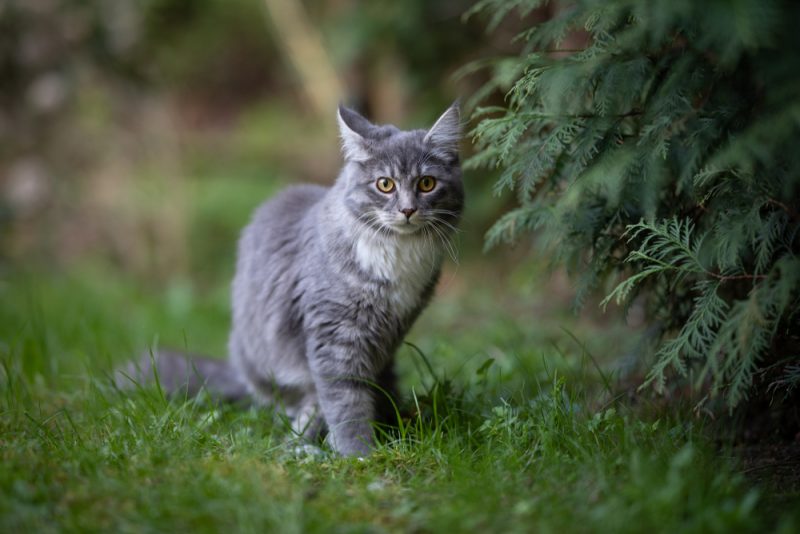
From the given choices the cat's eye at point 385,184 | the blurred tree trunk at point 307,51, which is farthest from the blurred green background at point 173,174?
the cat's eye at point 385,184

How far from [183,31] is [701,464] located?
9.60 meters

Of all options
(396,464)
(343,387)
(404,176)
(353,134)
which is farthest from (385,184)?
(396,464)

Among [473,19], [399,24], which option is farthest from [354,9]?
[473,19]

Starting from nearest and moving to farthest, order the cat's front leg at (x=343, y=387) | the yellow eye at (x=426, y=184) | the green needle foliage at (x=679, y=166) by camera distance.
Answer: the green needle foliage at (x=679, y=166), the cat's front leg at (x=343, y=387), the yellow eye at (x=426, y=184)

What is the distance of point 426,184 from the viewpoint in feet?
10.5

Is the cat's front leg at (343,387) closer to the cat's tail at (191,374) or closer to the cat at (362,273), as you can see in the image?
the cat at (362,273)

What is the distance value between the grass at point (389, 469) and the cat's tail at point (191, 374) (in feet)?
0.78

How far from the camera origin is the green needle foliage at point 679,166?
231 cm

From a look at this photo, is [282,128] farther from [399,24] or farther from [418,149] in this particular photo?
[418,149]

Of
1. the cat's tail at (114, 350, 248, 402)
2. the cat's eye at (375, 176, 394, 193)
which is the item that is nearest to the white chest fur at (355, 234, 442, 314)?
the cat's eye at (375, 176, 394, 193)

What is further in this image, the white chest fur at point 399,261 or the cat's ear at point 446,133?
the cat's ear at point 446,133

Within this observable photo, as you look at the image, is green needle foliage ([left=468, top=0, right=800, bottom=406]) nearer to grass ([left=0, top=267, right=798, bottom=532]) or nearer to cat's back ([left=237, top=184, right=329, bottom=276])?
grass ([left=0, top=267, right=798, bottom=532])

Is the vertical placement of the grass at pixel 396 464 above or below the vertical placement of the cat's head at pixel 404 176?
below

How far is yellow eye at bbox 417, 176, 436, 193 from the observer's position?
3.19 meters
